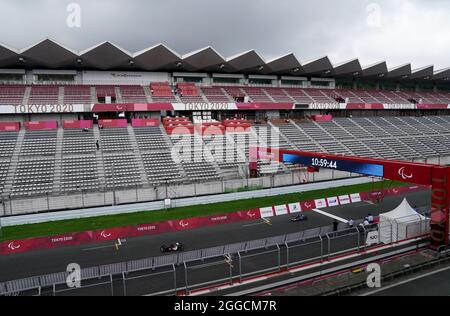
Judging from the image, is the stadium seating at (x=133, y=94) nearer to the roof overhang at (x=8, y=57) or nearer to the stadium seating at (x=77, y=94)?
the stadium seating at (x=77, y=94)

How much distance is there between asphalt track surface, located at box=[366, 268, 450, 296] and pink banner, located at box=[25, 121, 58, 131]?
39.6m

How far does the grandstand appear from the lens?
34.1 metres

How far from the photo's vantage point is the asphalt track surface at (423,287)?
13297 millimetres

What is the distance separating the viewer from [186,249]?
66.0 feet

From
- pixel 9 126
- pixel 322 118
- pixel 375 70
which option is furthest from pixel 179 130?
pixel 375 70

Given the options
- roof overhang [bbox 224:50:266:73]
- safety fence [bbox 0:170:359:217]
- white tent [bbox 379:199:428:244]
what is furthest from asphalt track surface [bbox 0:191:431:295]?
roof overhang [bbox 224:50:266:73]

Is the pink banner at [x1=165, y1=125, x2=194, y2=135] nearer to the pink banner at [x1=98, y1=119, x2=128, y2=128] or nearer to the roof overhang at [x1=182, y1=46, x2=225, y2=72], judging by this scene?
the pink banner at [x1=98, y1=119, x2=128, y2=128]

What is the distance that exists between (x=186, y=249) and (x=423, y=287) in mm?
12514

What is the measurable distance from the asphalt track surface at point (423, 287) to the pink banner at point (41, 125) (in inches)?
1558

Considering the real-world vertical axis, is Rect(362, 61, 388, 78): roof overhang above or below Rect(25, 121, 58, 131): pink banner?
above

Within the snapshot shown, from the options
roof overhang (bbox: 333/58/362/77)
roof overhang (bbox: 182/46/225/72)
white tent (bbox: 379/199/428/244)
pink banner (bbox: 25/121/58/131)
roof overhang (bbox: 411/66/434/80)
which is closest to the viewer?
white tent (bbox: 379/199/428/244)

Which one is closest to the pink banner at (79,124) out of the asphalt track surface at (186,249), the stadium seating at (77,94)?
the stadium seating at (77,94)
